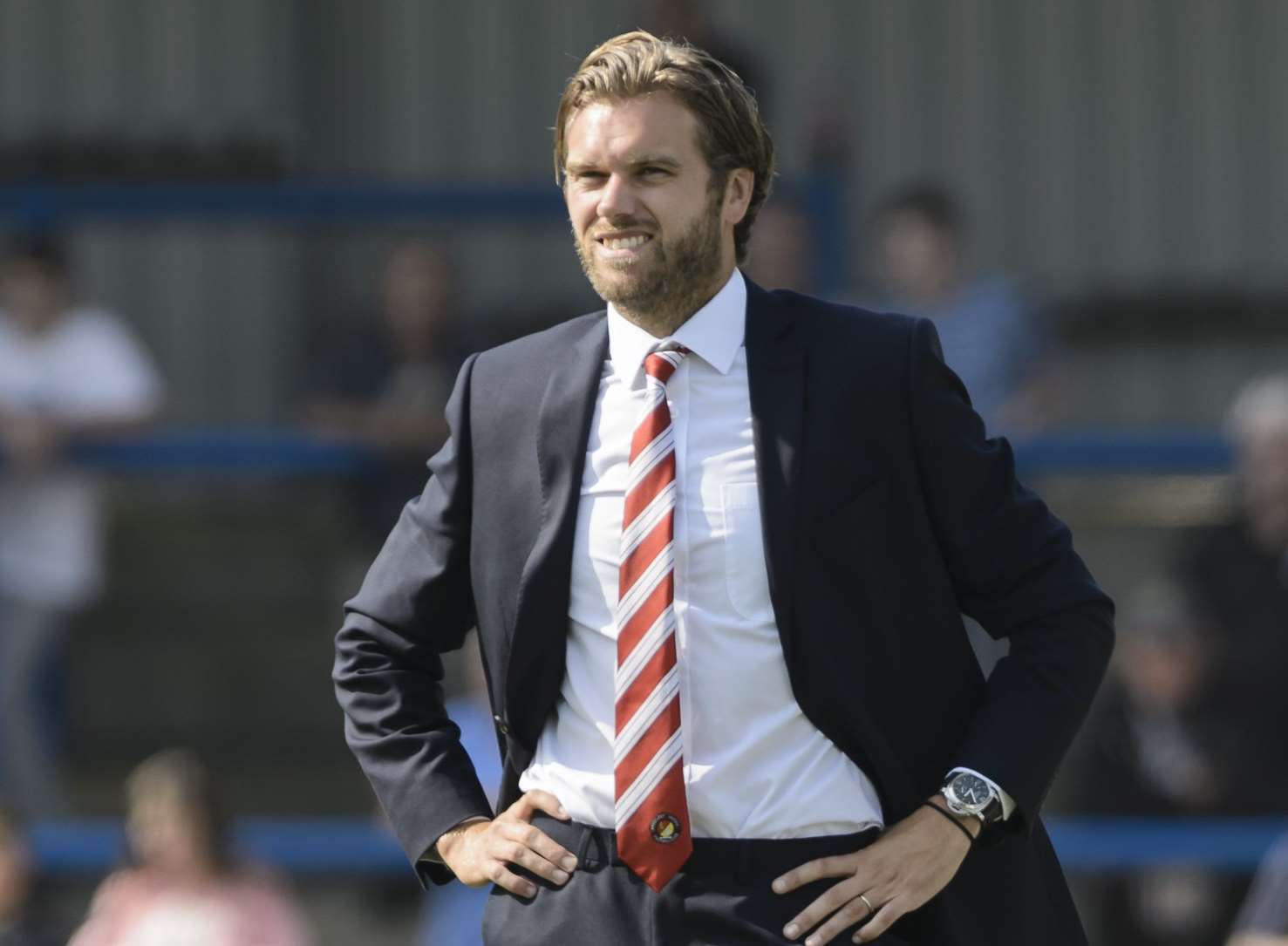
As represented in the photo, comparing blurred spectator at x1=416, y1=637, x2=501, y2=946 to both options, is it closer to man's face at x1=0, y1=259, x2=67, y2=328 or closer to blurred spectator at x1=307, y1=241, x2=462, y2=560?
blurred spectator at x1=307, y1=241, x2=462, y2=560

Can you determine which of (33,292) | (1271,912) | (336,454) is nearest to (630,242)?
(1271,912)

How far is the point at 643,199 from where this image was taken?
267 cm

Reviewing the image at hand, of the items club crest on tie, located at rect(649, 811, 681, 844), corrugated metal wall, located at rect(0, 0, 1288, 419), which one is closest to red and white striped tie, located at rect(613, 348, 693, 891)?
club crest on tie, located at rect(649, 811, 681, 844)

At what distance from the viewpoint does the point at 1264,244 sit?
29.6 feet

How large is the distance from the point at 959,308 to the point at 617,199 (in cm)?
340

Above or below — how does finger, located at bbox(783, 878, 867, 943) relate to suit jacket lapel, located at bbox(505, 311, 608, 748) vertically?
below

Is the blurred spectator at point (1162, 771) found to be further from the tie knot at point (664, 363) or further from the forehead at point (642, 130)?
the forehead at point (642, 130)

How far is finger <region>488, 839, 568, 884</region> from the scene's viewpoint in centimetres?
269

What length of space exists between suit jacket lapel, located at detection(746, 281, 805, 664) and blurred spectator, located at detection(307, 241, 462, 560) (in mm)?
3584

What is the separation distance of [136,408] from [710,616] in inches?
158

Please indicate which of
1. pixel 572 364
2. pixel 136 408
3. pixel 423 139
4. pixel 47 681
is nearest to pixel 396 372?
pixel 136 408

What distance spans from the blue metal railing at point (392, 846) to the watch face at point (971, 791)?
333cm

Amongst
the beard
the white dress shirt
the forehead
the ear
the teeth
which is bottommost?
the white dress shirt

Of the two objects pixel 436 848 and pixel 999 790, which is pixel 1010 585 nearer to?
pixel 999 790
